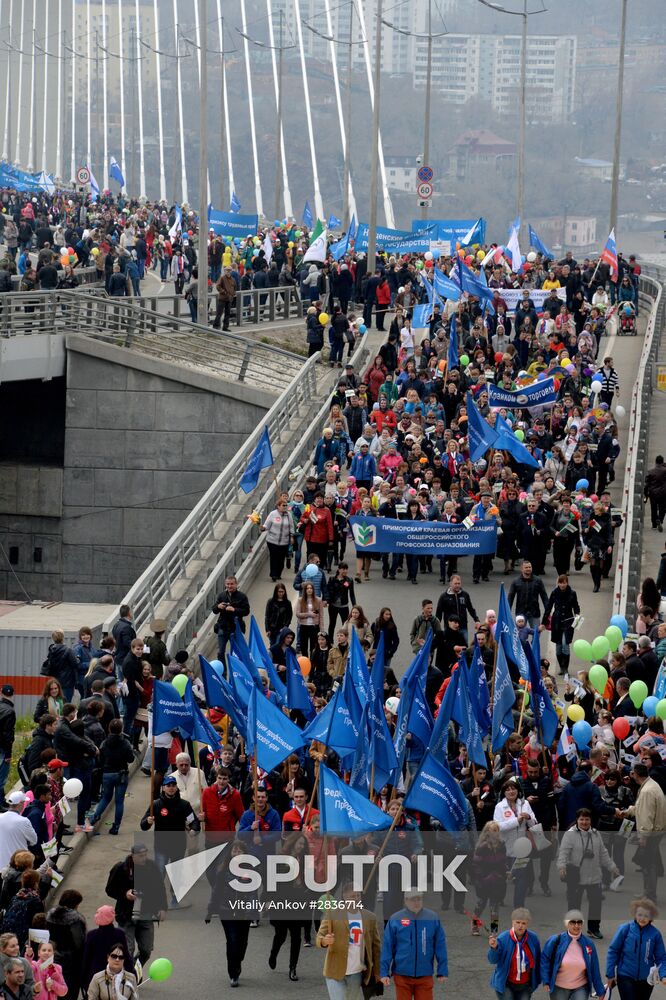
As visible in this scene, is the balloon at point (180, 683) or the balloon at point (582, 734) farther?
the balloon at point (180, 683)

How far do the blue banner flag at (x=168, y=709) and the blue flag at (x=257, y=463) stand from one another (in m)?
10.3

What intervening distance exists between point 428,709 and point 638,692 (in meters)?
2.23

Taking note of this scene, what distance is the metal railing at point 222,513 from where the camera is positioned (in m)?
23.9

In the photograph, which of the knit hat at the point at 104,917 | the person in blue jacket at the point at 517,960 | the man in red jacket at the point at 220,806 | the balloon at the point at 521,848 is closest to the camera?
the person in blue jacket at the point at 517,960

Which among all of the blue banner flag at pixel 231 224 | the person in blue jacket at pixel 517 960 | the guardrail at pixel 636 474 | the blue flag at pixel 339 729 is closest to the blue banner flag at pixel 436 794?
the blue flag at pixel 339 729

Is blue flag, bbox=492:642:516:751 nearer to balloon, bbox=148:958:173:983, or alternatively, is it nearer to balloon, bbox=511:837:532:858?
balloon, bbox=511:837:532:858

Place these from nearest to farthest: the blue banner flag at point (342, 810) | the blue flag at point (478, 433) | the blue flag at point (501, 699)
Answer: the blue banner flag at point (342, 810) < the blue flag at point (501, 699) < the blue flag at point (478, 433)

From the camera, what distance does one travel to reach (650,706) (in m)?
16.8

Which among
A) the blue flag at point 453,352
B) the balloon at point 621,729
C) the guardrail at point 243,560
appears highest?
the blue flag at point 453,352

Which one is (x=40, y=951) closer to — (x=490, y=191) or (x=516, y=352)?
(x=516, y=352)

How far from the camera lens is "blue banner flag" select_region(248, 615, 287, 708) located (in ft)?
56.6

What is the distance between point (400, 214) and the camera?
15075cm

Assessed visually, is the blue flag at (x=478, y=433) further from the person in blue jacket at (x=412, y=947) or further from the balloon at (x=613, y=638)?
the person in blue jacket at (x=412, y=947)

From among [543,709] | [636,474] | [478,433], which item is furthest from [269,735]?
[636,474]
